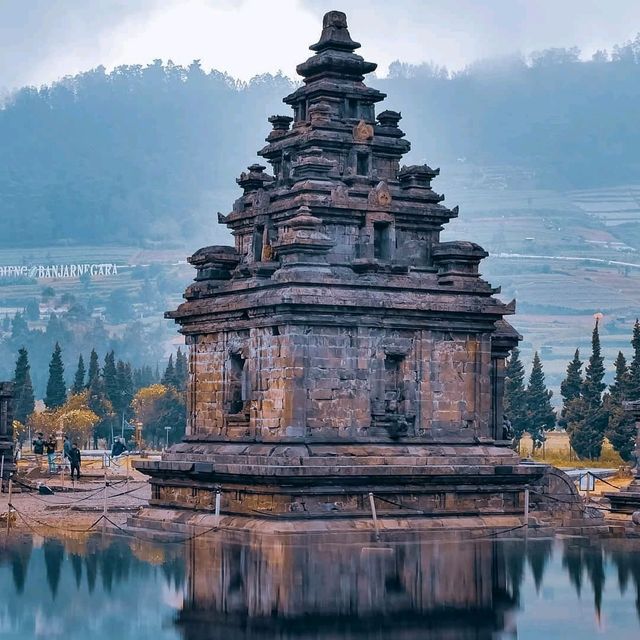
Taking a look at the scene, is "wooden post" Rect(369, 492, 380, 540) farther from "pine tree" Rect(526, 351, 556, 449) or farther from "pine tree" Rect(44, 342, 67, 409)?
"pine tree" Rect(44, 342, 67, 409)

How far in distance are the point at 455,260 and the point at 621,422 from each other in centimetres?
4490

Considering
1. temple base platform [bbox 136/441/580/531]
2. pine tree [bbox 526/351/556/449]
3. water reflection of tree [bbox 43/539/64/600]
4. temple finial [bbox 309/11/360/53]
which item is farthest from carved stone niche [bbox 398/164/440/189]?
pine tree [bbox 526/351/556/449]

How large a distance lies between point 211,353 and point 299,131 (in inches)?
273

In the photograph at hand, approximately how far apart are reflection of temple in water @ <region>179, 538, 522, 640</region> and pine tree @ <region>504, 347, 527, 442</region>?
202ft

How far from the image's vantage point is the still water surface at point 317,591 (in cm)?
3403

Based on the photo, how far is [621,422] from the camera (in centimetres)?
9662

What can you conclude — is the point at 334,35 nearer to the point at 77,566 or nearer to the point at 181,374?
the point at 77,566

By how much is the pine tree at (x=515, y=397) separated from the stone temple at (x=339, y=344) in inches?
2033

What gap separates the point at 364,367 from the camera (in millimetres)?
51562

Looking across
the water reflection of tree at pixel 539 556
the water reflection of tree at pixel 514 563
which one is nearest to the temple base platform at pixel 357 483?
the water reflection of tree at pixel 539 556

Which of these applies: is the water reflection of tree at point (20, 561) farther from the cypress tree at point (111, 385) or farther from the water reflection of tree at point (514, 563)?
the cypress tree at point (111, 385)

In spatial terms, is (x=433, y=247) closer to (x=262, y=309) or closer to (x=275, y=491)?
(x=262, y=309)

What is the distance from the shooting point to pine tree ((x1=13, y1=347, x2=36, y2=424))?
134 metres

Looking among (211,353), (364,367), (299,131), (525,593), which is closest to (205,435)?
(211,353)
